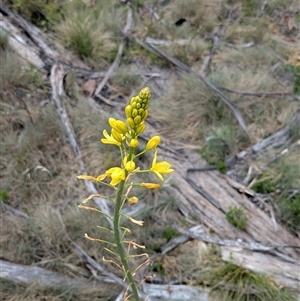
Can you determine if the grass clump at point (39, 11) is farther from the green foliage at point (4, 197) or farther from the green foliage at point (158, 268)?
the green foliage at point (158, 268)

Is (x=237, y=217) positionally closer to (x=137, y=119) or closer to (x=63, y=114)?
(x=63, y=114)

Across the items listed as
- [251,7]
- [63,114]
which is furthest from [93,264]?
[251,7]

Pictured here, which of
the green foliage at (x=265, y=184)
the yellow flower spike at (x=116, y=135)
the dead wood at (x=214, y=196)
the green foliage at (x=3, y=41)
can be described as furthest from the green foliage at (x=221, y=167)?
the green foliage at (x=3, y=41)

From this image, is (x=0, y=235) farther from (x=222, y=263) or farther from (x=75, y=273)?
(x=222, y=263)

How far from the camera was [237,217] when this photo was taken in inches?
124

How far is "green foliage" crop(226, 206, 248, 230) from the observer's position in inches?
122

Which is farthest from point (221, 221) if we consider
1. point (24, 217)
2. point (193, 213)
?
point (24, 217)

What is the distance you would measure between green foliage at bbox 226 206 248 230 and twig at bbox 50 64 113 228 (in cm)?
86

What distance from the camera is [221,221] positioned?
320cm

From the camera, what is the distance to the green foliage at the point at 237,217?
10.2ft

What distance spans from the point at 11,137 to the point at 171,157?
133 centimetres

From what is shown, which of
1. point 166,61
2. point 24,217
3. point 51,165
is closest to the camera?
point 24,217

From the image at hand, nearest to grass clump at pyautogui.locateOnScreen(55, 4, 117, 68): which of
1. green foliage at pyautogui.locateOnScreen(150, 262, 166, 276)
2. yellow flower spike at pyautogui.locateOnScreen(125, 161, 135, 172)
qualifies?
green foliage at pyautogui.locateOnScreen(150, 262, 166, 276)

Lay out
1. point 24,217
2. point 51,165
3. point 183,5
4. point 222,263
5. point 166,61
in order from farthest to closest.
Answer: point 183,5, point 166,61, point 51,165, point 24,217, point 222,263
